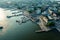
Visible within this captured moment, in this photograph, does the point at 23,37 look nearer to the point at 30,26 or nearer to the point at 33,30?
the point at 33,30

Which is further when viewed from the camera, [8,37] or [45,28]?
[45,28]

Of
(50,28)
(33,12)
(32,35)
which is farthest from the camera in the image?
(33,12)

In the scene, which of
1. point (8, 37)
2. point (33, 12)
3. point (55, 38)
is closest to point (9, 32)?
point (8, 37)

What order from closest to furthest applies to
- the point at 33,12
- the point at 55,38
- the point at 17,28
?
the point at 55,38, the point at 17,28, the point at 33,12

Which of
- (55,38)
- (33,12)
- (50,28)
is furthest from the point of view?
(33,12)

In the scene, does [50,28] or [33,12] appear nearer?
[50,28]

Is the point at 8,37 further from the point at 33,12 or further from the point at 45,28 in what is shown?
the point at 33,12

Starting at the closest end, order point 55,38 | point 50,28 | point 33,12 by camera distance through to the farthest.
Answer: point 55,38 → point 50,28 → point 33,12

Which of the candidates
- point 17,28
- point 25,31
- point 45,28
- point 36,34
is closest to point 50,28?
point 45,28
